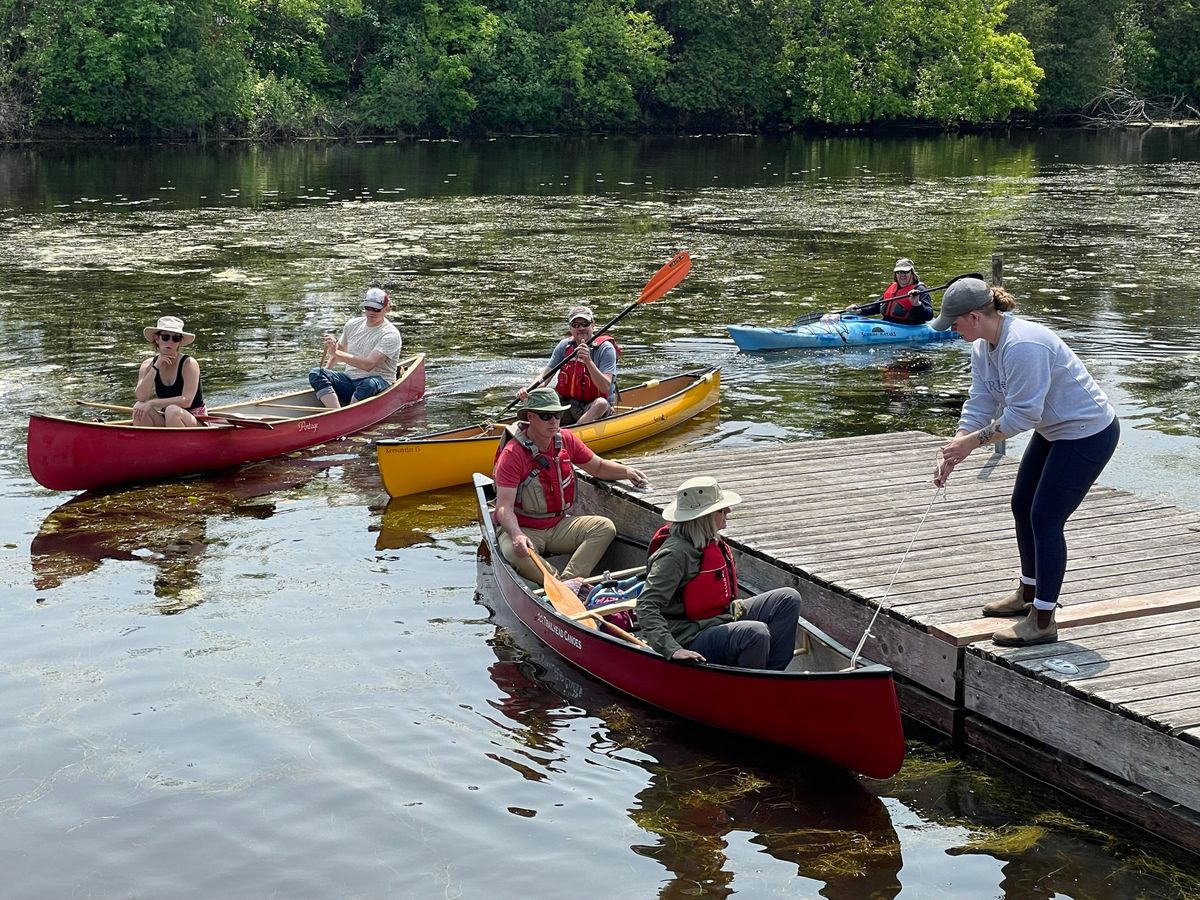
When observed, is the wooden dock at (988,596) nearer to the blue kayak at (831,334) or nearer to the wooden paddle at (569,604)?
the wooden paddle at (569,604)

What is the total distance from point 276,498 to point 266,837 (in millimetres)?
5498

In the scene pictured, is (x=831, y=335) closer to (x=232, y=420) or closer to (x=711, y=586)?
(x=232, y=420)

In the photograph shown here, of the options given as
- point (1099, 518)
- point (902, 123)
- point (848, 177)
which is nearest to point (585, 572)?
point (1099, 518)

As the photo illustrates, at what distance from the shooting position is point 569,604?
8047 mm

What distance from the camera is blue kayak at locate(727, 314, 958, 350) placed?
54.5 ft

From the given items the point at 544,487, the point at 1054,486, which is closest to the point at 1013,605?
the point at 1054,486

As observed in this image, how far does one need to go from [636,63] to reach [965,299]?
2143 inches

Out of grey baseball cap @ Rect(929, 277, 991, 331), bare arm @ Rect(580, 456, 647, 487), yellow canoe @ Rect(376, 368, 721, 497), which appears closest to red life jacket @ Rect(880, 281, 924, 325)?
yellow canoe @ Rect(376, 368, 721, 497)

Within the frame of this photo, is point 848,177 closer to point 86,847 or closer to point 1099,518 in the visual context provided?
point 1099,518

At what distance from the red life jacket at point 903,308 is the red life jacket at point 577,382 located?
6.04 m

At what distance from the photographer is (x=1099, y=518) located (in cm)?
858

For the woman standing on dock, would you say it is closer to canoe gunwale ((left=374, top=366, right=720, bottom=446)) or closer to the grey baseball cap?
the grey baseball cap

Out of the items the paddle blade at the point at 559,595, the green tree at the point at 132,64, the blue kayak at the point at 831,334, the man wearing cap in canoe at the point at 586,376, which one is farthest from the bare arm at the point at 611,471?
the green tree at the point at 132,64

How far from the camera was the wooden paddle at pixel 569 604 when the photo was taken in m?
7.57
